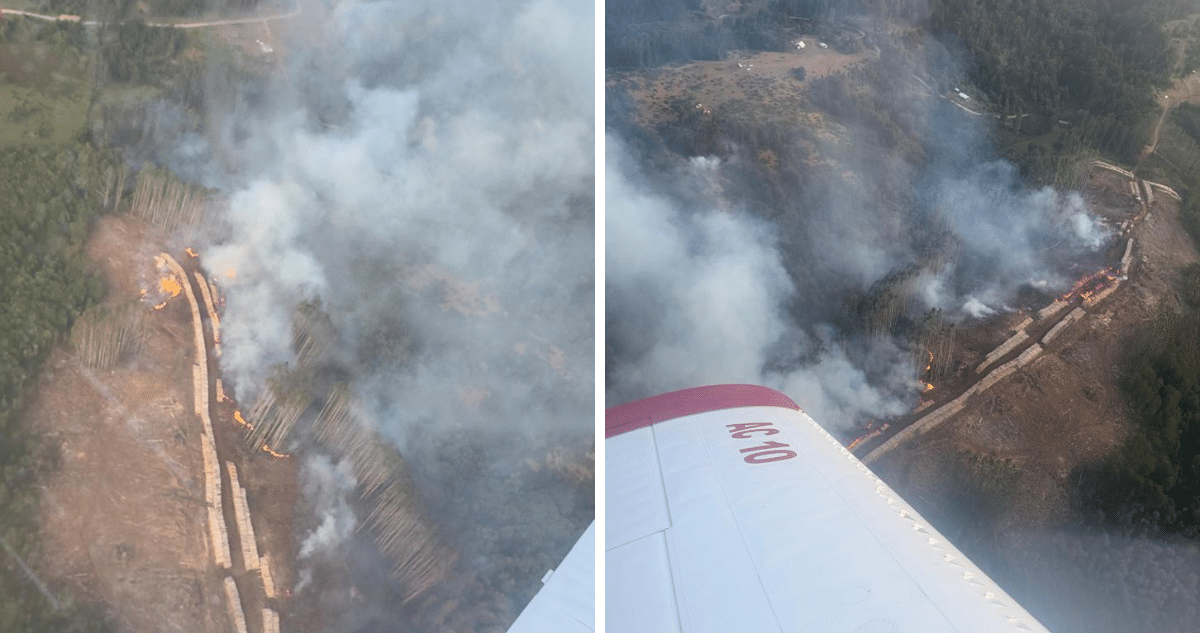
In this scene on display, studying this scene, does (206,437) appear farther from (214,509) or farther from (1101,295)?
(1101,295)

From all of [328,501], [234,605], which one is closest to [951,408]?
[328,501]

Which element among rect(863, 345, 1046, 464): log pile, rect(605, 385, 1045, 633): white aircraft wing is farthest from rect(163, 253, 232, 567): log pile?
rect(863, 345, 1046, 464): log pile

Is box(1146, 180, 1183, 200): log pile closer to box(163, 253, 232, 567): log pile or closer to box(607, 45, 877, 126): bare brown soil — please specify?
box(607, 45, 877, 126): bare brown soil

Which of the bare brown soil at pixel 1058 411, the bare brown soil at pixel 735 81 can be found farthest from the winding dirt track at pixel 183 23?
the bare brown soil at pixel 1058 411

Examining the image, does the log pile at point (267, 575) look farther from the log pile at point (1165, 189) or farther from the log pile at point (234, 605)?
the log pile at point (1165, 189)

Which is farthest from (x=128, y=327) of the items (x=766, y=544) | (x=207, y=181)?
(x=766, y=544)

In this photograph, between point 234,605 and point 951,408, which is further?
point 951,408
